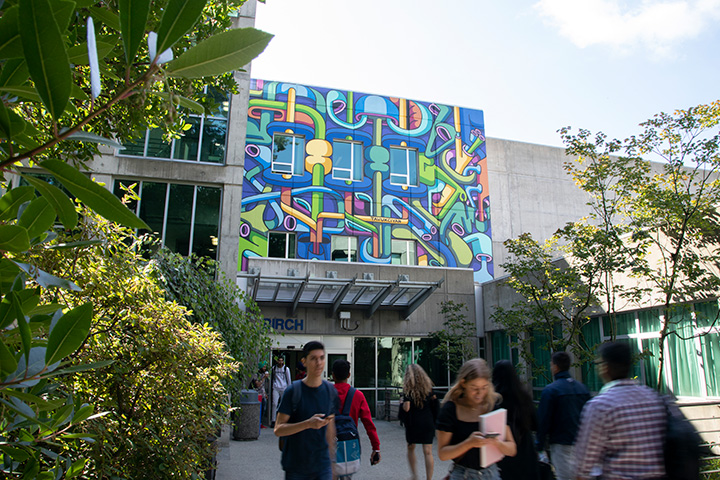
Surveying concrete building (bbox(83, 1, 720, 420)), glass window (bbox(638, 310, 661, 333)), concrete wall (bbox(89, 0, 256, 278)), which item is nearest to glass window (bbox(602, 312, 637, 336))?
concrete building (bbox(83, 1, 720, 420))

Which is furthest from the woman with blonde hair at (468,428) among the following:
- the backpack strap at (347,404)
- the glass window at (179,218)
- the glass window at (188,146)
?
the glass window at (188,146)

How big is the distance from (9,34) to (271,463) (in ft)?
35.3

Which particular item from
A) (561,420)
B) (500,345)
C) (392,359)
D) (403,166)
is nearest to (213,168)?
(392,359)

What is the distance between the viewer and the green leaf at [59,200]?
89 centimetres

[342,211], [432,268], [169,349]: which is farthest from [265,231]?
[169,349]

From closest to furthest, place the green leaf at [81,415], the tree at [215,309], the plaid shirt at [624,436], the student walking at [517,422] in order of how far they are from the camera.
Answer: the green leaf at [81,415] → the plaid shirt at [624,436] → the student walking at [517,422] → the tree at [215,309]

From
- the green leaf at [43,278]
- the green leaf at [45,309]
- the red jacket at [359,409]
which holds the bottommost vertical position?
the red jacket at [359,409]

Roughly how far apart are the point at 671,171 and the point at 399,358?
11.8 metres

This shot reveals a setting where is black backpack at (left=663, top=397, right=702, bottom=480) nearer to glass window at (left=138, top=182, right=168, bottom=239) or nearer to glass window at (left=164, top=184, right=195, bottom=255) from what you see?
glass window at (left=164, top=184, right=195, bottom=255)

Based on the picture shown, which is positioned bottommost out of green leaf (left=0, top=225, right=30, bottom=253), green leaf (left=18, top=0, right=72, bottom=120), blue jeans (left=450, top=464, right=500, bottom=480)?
blue jeans (left=450, top=464, right=500, bottom=480)

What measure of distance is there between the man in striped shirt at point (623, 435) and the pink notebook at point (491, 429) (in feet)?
1.69

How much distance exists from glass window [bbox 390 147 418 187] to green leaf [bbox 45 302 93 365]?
22309 mm

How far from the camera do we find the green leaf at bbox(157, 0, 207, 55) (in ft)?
2.46

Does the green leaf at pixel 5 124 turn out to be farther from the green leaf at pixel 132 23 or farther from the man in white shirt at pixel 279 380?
the man in white shirt at pixel 279 380
